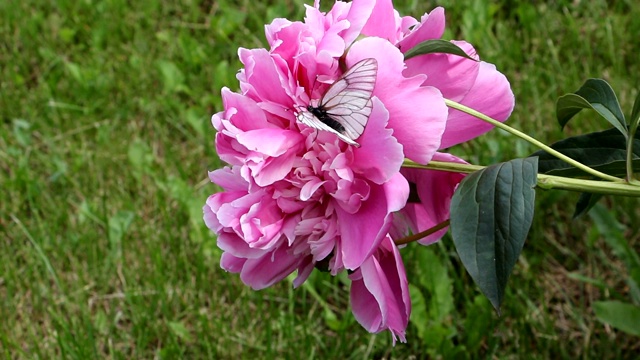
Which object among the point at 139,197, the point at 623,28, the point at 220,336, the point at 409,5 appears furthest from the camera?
the point at 409,5

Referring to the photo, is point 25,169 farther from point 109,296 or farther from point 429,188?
point 429,188

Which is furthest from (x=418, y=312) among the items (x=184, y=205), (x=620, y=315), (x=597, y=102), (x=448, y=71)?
(x=448, y=71)

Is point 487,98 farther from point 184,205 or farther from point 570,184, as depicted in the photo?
point 184,205

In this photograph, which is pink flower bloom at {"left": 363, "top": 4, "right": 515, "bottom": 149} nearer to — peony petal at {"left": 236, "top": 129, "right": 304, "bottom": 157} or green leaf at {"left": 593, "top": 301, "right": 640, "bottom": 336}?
peony petal at {"left": 236, "top": 129, "right": 304, "bottom": 157}

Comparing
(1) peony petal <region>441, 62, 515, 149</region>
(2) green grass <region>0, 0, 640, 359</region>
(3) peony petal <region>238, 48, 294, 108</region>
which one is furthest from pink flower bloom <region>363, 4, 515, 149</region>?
(2) green grass <region>0, 0, 640, 359</region>

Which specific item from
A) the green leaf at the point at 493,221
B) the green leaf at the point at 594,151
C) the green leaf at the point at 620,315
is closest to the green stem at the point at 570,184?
the green leaf at the point at 493,221

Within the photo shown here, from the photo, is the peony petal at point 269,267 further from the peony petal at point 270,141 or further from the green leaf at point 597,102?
the green leaf at point 597,102

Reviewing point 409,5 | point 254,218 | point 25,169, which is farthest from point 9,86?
point 254,218
